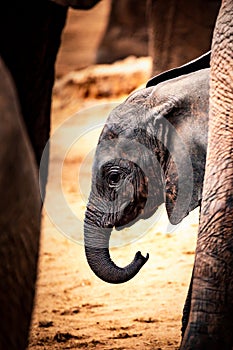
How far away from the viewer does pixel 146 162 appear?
9.61ft

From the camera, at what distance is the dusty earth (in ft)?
10.7

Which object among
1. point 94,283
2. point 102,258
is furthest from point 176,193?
point 94,283

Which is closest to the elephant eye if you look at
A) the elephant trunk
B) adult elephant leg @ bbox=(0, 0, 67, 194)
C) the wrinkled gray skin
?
the wrinkled gray skin

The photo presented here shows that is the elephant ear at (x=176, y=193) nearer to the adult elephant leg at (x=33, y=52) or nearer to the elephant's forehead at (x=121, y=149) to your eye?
the elephant's forehead at (x=121, y=149)

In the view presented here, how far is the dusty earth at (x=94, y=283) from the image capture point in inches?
128

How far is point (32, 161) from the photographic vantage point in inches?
67.7

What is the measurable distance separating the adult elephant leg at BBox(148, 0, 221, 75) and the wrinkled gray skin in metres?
1.70

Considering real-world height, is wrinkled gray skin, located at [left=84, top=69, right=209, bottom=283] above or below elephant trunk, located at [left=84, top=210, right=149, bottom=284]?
above

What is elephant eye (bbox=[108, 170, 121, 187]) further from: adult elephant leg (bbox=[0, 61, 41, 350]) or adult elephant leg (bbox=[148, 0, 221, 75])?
adult elephant leg (bbox=[148, 0, 221, 75])

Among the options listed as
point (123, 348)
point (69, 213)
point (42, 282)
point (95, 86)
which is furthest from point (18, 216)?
point (95, 86)

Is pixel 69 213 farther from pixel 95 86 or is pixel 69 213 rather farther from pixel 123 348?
pixel 95 86

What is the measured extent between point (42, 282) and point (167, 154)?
129 cm

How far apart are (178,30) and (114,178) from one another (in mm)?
2134

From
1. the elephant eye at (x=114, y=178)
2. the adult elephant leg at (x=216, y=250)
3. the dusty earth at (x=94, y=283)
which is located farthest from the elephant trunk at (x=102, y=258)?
the adult elephant leg at (x=216, y=250)
